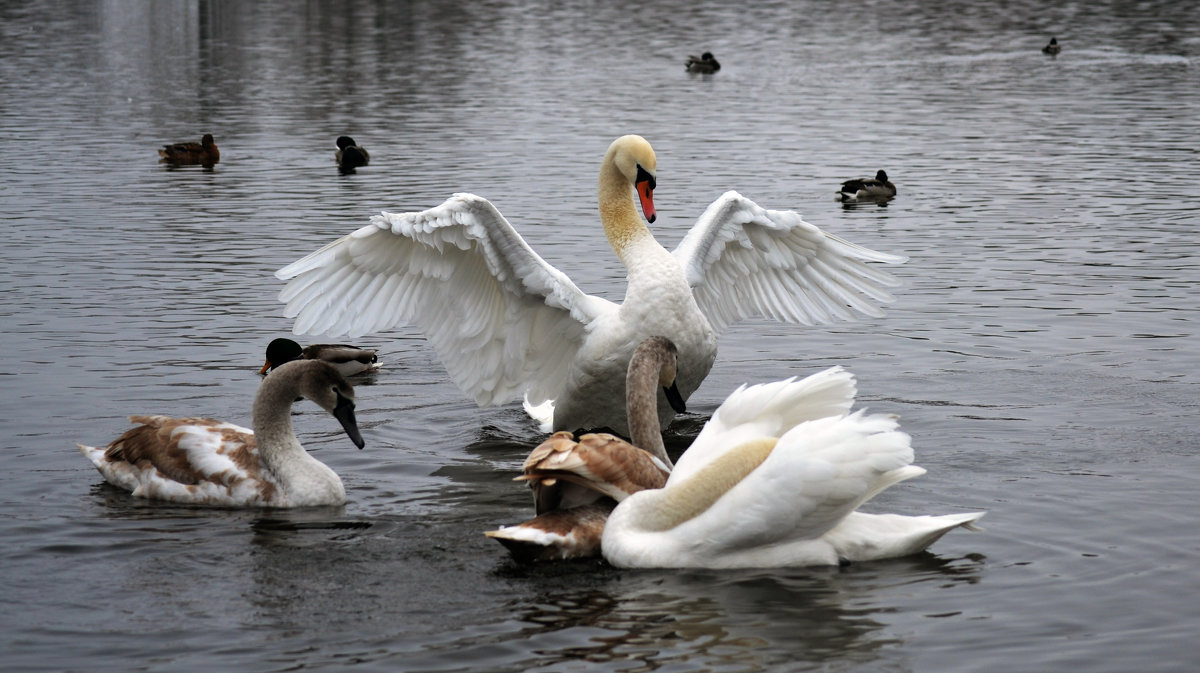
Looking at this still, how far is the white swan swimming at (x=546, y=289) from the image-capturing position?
8.91 meters

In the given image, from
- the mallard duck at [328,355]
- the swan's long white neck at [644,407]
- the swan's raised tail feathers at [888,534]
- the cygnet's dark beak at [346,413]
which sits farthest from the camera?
the mallard duck at [328,355]

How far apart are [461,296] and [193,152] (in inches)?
483

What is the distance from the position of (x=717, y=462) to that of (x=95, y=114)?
2156 centimetres

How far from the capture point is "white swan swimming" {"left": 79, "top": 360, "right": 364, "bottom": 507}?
8164 millimetres

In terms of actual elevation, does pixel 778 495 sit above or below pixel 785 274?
below

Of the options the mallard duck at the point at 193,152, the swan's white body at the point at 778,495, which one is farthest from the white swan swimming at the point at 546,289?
the mallard duck at the point at 193,152

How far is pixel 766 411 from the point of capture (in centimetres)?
744

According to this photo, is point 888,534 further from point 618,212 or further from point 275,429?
point 275,429

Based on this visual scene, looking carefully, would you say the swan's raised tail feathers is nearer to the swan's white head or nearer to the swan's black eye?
the swan's white head

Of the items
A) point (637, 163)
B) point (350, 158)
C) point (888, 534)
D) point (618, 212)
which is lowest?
point (888, 534)

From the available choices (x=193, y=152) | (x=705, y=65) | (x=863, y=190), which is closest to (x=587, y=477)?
(x=863, y=190)

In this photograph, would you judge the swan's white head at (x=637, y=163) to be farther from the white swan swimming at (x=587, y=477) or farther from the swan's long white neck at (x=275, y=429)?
the swan's long white neck at (x=275, y=429)

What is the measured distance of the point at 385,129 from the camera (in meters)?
25.5

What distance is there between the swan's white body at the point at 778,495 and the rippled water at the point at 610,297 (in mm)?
129
